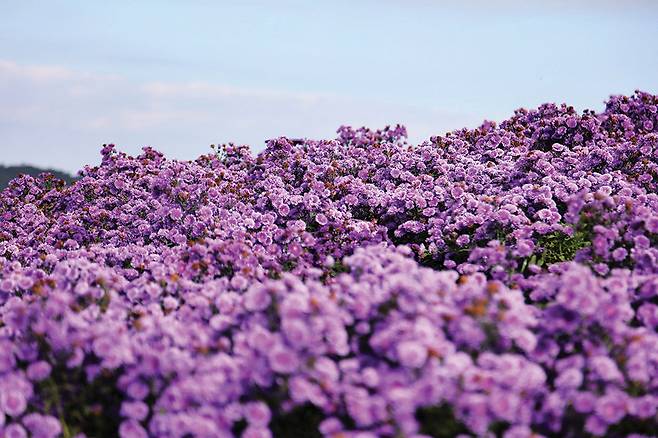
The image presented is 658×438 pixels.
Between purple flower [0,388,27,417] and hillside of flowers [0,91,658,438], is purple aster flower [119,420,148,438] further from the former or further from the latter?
purple flower [0,388,27,417]

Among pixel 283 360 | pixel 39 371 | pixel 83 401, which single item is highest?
pixel 283 360

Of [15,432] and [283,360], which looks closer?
[283,360]

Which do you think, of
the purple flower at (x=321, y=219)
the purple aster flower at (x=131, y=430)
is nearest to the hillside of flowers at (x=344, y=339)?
the purple aster flower at (x=131, y=430)

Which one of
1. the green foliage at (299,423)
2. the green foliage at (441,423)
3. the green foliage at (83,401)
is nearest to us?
the green foliage at (441,423)

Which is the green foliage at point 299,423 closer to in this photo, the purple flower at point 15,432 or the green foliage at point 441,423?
the green foliage at point 441,423

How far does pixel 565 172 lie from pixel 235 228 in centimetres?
459

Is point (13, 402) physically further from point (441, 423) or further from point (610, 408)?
point (610, 408)

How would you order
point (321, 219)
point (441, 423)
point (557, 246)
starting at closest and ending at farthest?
point (441, 423), point (557, 246), point (321, 219)

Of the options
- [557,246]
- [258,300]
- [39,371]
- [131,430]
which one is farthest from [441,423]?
[557,246]

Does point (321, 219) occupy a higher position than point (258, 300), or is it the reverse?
point (321, 219)

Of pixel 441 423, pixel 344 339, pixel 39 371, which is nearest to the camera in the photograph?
pixel 441 423

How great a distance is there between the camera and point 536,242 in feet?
24.7

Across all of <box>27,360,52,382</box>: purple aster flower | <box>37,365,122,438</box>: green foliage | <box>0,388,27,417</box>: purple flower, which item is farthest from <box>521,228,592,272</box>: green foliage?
A: <box>0,388,27,417</box>: purple flower

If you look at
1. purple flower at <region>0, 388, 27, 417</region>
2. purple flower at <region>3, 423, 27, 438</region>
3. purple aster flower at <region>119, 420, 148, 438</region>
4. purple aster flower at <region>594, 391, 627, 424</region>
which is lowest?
purple flower at <region>3, 423, 27, 438</region>
